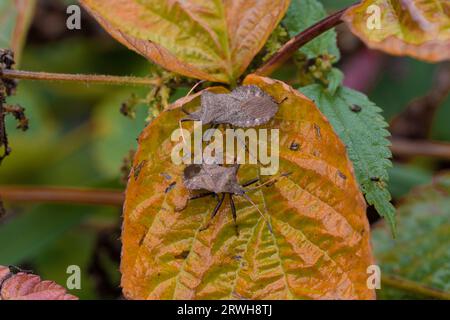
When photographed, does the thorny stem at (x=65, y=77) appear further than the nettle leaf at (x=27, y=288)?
Yes

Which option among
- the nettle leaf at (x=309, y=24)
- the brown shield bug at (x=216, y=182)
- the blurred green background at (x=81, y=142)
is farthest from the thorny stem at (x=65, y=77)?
the blurred green background at (x=81, y=142)

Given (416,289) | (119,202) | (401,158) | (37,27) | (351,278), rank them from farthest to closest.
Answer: (37,27) → (401,158) → (119,202) → (416,289) → (351,278)

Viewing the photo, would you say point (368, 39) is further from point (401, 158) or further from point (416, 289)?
point (401, 158)

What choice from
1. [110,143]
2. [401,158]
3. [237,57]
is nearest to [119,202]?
[110,143]

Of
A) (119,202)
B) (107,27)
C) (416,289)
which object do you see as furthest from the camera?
(119,202)

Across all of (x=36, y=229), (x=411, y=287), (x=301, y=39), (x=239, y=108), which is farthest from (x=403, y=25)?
(x=36, y=229)

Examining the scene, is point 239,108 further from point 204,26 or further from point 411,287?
point 411,287

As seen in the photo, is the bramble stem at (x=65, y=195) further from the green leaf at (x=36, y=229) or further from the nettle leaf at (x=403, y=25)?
the nettle leaf at (x=403, y=25)
